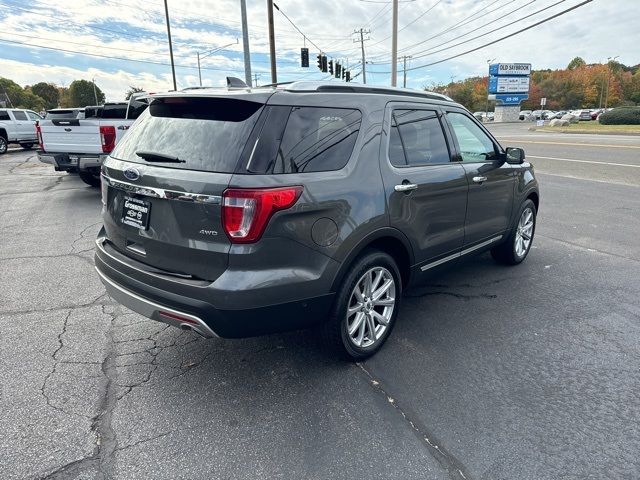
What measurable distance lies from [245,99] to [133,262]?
129 cm

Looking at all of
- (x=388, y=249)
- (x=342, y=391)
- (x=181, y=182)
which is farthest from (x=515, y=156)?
(x=181, y=182)

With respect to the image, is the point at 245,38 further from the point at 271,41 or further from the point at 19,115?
the point at 19,115

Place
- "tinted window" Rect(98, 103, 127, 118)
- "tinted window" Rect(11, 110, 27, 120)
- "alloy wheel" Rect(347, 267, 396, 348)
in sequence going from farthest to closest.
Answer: "tinted window" Rect(11, 110, 27, 120)
"tinted window" Rect(98, 103, 127, 118)
"alloy wheel" Rect(347, 267, 396, 348)

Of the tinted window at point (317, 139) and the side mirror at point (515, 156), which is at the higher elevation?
the tinted window at point (317, 139)

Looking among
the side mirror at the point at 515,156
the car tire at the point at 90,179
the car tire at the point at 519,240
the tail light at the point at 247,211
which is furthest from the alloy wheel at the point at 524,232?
the car tire at the point at 90,179

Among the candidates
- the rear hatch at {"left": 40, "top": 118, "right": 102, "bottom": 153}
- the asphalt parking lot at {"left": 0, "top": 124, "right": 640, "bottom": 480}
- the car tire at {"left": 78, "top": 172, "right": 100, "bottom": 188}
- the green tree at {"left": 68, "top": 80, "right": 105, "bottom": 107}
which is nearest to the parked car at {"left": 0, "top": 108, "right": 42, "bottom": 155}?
the car tire at {"left": 78, "top": 172, "right": 100, "bottom": 188}

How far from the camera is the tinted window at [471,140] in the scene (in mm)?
4152

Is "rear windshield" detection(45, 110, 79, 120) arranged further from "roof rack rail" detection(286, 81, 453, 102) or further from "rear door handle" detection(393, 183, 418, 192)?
"rear door handle" detection(393, 183, 418, 192)

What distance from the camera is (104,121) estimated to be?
9.01m

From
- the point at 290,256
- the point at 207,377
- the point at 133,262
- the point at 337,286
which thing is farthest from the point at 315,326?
the point at 133,262

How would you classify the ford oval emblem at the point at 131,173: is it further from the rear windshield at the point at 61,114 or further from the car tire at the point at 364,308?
the rear windshield at the point at 61,114

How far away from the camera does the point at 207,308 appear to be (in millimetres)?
2543

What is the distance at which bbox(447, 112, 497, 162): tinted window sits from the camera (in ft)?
13.6

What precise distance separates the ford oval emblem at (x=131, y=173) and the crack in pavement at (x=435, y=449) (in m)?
2.10
